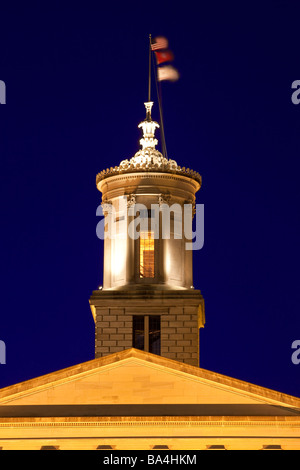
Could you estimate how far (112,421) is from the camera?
64688 mm

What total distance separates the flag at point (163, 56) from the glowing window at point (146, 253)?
1241 centimetres

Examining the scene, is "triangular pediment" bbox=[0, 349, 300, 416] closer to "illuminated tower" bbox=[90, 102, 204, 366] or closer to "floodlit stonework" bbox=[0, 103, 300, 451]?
"floodlit stonework" bbox=[0, 103, 300, 451]

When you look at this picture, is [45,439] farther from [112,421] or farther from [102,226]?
[102,226]

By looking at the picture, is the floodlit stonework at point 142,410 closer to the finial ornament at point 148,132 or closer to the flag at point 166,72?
the finial ornament at point 148,132

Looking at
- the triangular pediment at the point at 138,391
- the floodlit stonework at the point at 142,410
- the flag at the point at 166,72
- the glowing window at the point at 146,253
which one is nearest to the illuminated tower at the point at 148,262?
the glowing window at the point at 146,253

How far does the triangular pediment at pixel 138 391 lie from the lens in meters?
65.1

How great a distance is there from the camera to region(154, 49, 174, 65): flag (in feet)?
280

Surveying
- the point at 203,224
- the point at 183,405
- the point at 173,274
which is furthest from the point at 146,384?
the point at 203,224

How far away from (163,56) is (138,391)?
26.9m

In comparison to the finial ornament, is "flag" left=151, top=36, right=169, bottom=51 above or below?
above

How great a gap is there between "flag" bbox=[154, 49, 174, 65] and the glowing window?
40.7 feet

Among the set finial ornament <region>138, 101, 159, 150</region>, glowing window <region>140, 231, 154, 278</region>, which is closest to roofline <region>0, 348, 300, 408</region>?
glowing window <region>140, 231, 154, 278</region>
